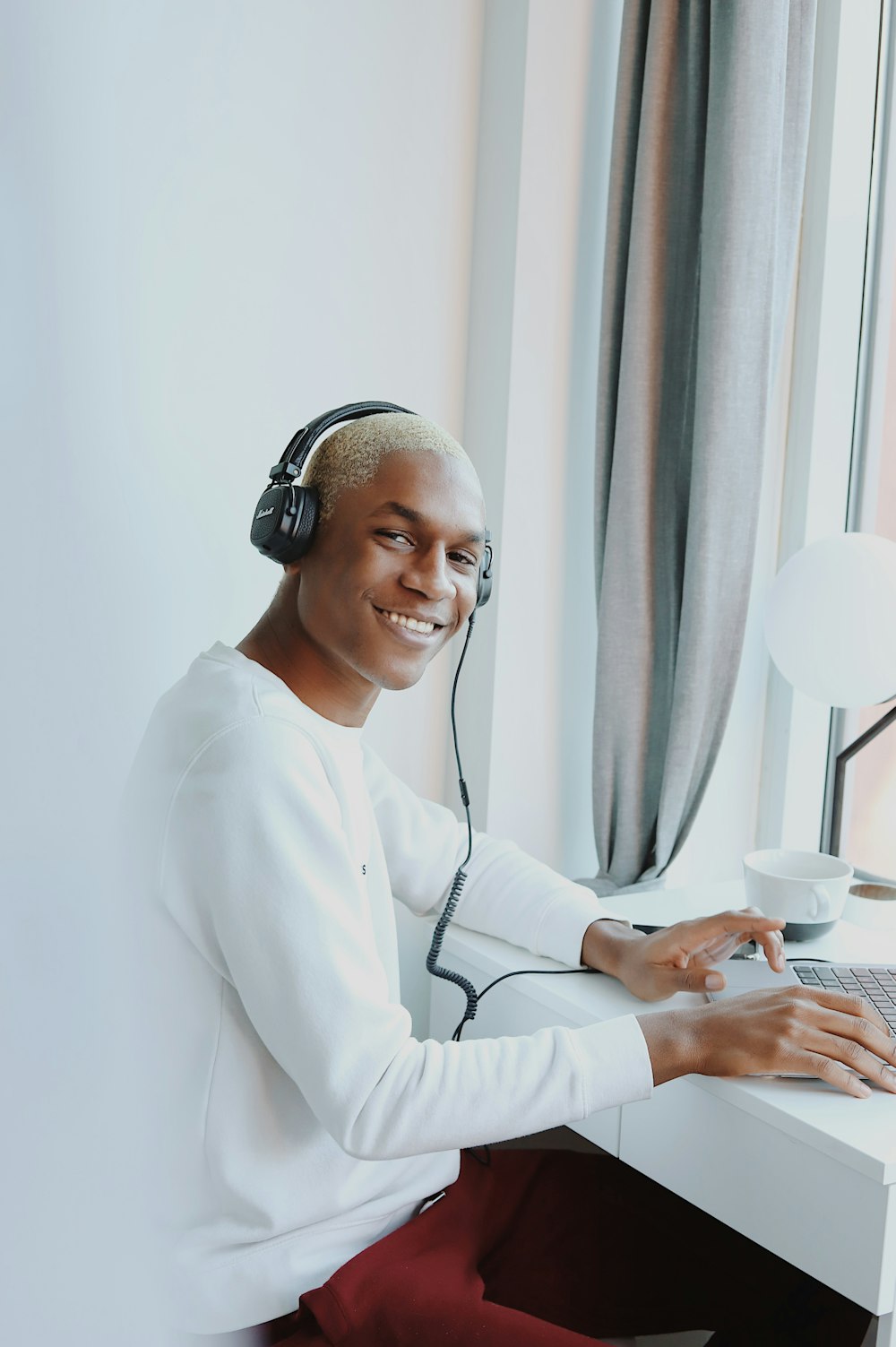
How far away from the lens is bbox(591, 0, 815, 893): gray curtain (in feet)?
4.52

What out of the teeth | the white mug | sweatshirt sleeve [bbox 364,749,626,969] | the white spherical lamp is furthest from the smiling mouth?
the white spherical lamp

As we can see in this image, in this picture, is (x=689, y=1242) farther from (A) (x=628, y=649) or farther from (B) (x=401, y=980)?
(A) (x=628, y=649)

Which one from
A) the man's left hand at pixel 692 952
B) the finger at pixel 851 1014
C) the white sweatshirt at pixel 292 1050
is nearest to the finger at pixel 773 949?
the man's left hand at pixel 692 952

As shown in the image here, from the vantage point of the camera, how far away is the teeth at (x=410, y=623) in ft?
2.89

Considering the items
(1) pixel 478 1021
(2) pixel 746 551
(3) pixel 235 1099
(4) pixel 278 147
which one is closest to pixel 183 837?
(3) pixel 235 1099

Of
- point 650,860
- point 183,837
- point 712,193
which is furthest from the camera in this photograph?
point 650,860

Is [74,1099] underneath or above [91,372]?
underneath

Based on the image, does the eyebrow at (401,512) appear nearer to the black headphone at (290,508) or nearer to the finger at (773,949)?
the black headphone at (290,508)

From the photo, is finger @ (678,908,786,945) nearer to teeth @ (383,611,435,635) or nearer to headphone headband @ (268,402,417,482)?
teeth @ (383,611,435,635)

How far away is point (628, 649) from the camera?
147 centimetres

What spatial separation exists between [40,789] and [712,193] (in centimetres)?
145

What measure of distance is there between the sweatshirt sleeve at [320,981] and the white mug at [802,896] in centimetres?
41

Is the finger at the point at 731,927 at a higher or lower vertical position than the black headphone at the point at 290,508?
lower

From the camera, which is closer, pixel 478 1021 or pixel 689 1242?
pixel 689 1242
